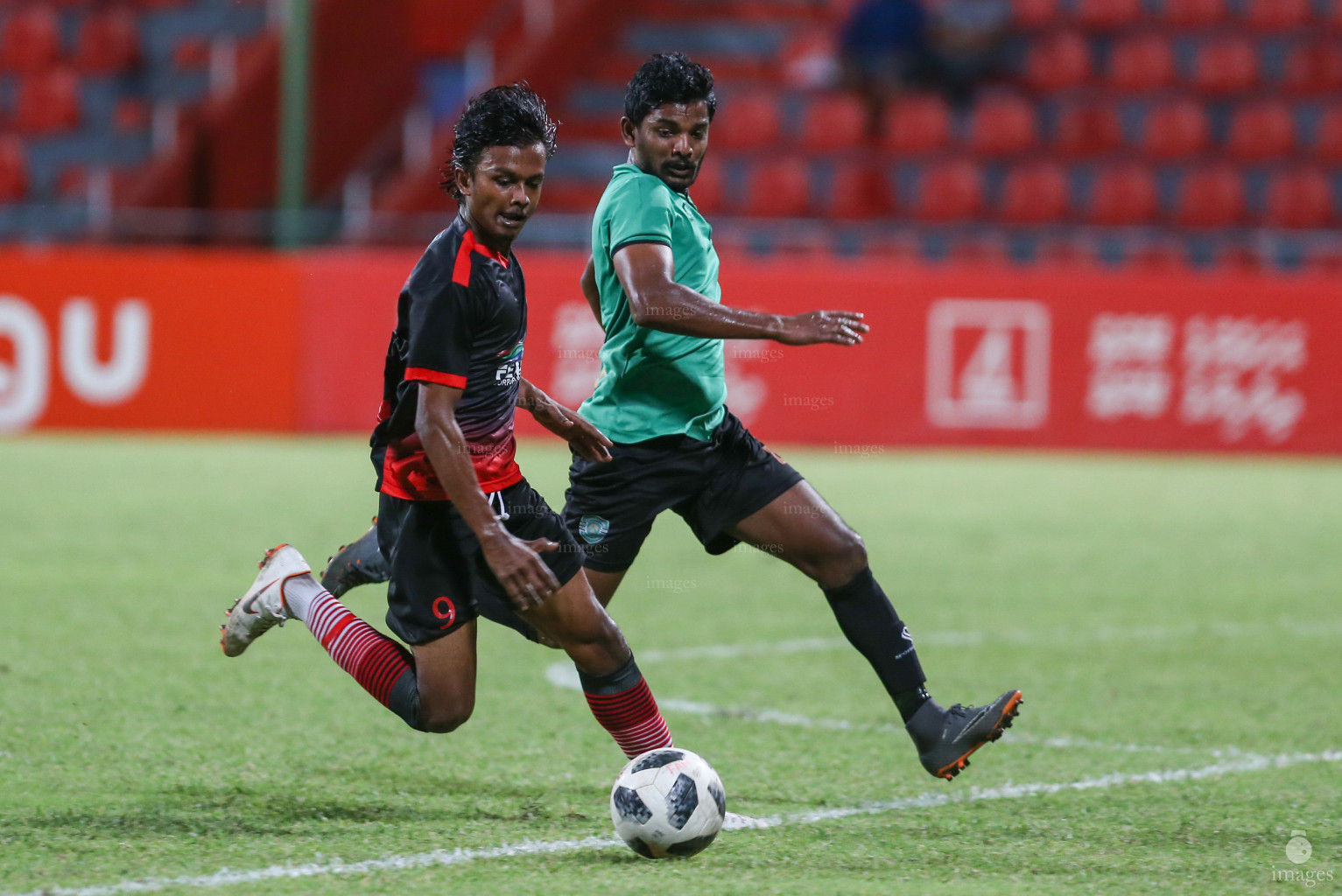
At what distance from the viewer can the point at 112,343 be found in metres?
15.1

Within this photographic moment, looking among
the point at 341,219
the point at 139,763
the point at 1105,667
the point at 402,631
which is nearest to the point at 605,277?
the point at 402,631

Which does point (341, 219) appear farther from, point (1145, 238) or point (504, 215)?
point (504, 215)

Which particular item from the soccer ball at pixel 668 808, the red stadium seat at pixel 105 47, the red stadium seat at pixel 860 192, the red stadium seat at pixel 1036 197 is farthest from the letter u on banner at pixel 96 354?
the soccer ball at pixel 668 808

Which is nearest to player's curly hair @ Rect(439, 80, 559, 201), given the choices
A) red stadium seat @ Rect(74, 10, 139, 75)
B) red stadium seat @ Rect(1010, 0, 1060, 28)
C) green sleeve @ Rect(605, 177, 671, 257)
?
green sleeve @ Rect(605, 177, 671, 257)

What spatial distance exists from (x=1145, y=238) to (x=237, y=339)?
783 cm

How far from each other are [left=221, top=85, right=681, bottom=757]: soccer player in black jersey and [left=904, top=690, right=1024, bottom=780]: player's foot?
0.75 metres

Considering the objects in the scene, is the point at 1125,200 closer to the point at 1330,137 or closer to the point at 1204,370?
the point at 1330,137

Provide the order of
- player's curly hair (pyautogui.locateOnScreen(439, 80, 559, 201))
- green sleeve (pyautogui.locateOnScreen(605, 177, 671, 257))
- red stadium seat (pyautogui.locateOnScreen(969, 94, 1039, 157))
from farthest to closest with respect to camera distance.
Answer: red stadium seat (pyautogui.locateOnScreen(969, 94, 1039, 157)), green sleeve (pyautogui.locateOnScreen(605, 177, 671, 257)), player's curly hair (pyautogui.locateOnScreen(439, 80, 559, 201))

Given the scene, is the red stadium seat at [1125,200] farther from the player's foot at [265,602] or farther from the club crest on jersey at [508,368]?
the club crest on jersey at [508,368]

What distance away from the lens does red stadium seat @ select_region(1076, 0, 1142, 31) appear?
65.6 ft

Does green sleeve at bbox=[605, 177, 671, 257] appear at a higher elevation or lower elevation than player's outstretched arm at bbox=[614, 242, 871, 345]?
higher

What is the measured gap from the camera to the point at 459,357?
4137 millimetres

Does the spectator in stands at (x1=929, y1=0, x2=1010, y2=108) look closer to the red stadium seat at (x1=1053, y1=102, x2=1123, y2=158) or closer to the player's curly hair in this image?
the red stadium seat at (x1=1053, y1=102, x2=1123, y2=158)

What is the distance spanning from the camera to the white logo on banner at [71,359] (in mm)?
14852
